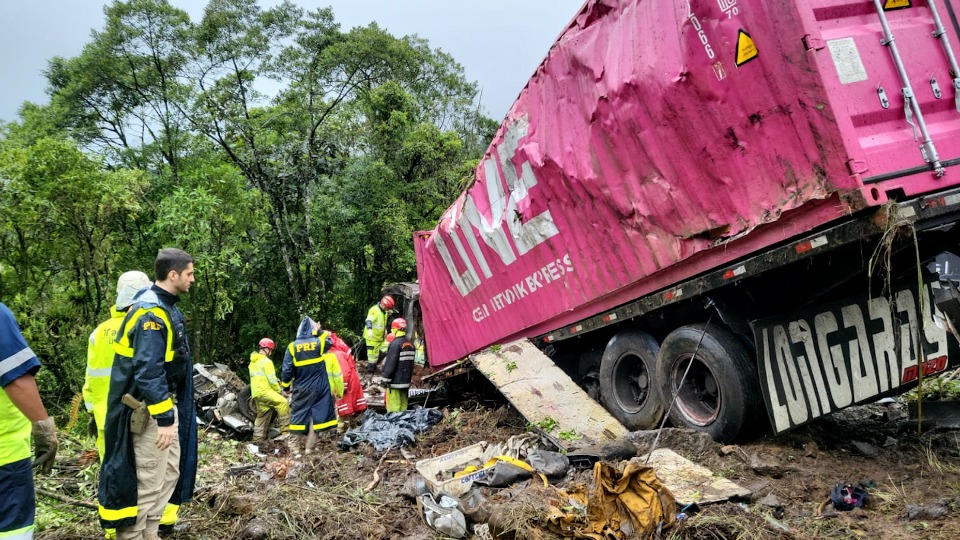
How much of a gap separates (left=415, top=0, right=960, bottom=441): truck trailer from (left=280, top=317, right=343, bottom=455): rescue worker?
2.55 metres

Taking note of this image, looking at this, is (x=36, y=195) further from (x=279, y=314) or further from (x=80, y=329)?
(x=279, y=314)

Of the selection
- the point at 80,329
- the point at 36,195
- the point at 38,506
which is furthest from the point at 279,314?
the point at 38,506

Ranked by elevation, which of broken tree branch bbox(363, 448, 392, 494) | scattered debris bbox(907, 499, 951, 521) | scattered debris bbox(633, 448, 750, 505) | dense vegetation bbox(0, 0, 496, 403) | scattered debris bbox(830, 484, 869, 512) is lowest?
scattered debris bbox(907, 499, 951, 521)

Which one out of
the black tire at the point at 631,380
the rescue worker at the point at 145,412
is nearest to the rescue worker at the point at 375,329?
the black tire at the point at 631,380

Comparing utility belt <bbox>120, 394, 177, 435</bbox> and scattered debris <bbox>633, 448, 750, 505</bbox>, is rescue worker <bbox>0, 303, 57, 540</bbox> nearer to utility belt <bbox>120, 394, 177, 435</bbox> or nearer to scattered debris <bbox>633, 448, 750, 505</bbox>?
utility belt <bbox>120, 394, 177, 435</bbox>

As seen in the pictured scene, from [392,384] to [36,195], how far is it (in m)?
6.56

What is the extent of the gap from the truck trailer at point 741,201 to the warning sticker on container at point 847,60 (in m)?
0.01

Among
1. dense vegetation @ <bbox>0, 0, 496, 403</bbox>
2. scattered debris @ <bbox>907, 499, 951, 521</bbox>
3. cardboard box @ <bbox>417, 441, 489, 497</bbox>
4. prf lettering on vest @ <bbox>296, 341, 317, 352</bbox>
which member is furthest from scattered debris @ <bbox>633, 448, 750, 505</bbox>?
dense vegetation @ <bbox>0, 0, 496, 403</bbox>

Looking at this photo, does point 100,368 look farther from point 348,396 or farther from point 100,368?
point 348,396

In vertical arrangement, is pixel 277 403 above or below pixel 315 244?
below

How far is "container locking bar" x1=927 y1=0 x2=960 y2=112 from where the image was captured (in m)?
3.35

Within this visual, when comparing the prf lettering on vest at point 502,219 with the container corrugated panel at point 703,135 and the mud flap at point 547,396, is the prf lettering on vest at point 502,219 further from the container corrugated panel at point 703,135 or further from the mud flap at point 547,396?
the mud flap at point 547,396

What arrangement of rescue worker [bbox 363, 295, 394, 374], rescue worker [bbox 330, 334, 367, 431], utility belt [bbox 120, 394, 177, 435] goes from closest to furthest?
utility belt [bbox 120, 394, 177, 435] < rescue worker [bbox 330, 334, 367, 431] < rescue worker [bbox 363, 295, 394, 374]

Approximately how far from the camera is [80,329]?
32.5ft
